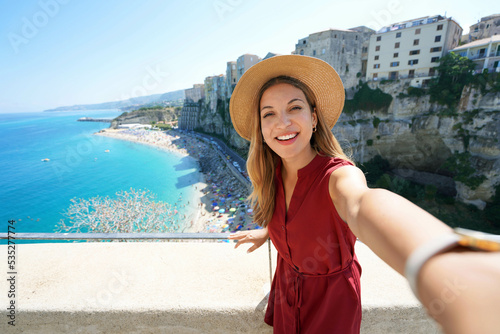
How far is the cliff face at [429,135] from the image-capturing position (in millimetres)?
15938

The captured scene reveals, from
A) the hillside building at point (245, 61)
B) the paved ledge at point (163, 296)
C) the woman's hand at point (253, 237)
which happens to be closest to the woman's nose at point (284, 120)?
the woman's hand at point (253, 237)

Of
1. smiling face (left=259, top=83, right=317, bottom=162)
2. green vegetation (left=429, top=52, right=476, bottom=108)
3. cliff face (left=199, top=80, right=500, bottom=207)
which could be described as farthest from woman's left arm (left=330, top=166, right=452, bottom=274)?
green vegetation (left=429, top=52, right=476, bottom=108)

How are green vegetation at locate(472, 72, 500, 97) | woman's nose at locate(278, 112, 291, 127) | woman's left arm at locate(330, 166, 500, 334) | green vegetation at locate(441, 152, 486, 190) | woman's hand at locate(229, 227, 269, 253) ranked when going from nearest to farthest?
1. woman's left arm at locate(330, 166, 500, 334)
2. woman's nose at locate(278, 112, 291, 127)
3. woman's hand at locate(229, 227, 269, 253)
4. green vegetation at locate(472, 72, 500, 97)
5. green vegetation at locate(441, 152, 486, 190)

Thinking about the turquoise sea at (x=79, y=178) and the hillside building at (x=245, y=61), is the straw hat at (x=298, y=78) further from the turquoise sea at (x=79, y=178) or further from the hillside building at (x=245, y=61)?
the hillside building at (x=245, y=61)

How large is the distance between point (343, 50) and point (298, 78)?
2416 centimetres

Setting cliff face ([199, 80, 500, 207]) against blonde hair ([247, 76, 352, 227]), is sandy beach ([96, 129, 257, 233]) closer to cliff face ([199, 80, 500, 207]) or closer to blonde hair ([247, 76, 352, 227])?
blonde hair ([247, 76, 352, 227])

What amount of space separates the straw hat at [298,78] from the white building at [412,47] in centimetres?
2416

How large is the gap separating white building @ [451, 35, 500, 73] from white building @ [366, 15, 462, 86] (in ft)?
5.23

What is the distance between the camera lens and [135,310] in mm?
1331

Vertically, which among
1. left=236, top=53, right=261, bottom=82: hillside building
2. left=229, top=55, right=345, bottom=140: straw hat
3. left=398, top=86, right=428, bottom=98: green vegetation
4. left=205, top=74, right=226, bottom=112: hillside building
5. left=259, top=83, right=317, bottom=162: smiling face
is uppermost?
left=236, top=53, right=261, bottom=82: hillside building

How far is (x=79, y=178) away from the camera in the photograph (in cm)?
3038

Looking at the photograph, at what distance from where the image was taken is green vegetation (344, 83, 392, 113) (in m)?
20.5

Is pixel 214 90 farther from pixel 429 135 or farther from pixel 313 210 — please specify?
pixel 313 210

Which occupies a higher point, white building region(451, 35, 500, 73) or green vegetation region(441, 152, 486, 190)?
white building region(451, 35, 500, 73)
